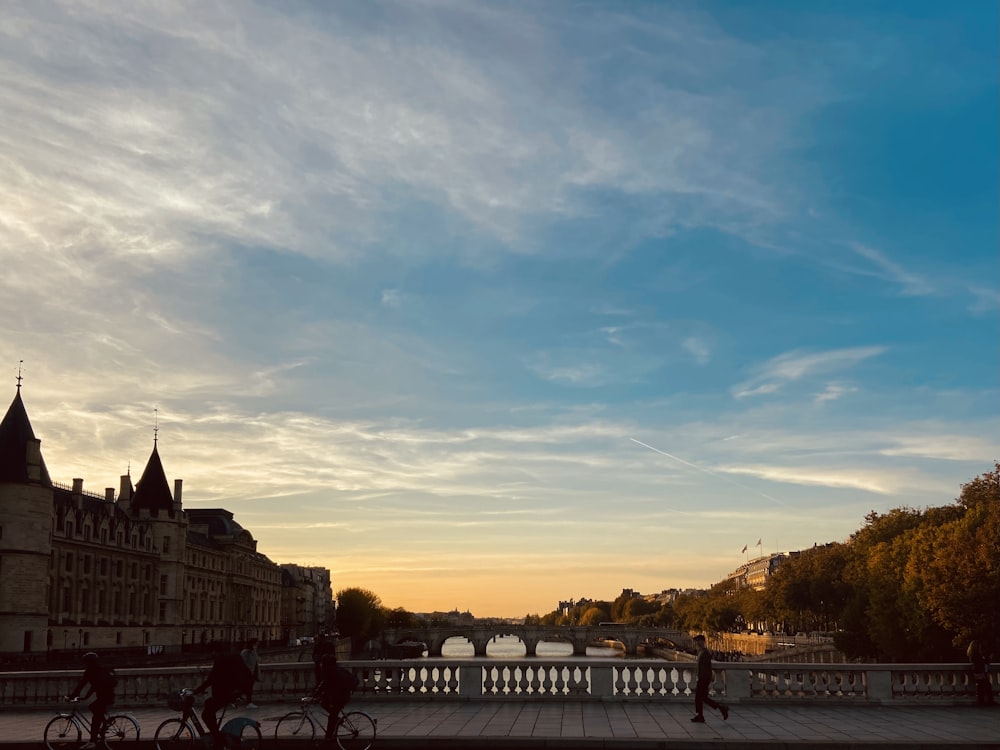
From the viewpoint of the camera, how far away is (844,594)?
117375 mm

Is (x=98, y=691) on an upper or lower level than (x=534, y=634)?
upper

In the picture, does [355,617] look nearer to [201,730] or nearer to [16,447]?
[16,447]

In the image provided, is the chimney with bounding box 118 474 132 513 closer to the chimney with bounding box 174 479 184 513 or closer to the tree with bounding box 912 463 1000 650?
the chimney with bounding box 174 479 184 513

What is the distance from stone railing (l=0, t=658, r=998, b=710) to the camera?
1067 inches

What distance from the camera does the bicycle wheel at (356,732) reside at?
1956cm

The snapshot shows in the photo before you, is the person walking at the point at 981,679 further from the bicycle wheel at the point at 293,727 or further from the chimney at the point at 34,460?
the chimney at the point at 34,460

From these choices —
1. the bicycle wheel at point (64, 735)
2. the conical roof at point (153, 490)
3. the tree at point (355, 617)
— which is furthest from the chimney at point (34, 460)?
the tree at point (355, 617)

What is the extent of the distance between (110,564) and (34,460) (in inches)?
853

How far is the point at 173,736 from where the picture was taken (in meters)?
19.1

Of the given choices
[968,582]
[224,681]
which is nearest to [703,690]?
[224,681]

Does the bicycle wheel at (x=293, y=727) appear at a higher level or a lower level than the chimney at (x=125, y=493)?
lower

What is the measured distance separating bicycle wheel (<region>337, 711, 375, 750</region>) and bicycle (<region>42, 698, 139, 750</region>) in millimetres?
3956

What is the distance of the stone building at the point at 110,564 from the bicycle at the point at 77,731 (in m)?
58.7

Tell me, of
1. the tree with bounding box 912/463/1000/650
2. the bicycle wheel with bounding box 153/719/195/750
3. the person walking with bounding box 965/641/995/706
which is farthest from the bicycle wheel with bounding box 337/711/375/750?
Result: the tree with bounding box 912/463/1000/650
